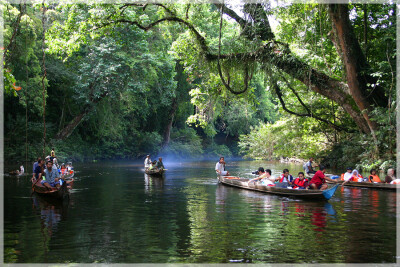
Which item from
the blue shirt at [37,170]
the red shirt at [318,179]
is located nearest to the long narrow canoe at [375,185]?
the red shirt at [318,179]

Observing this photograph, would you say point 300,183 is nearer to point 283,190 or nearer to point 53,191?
point 283,190

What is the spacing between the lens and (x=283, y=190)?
51.0 feet

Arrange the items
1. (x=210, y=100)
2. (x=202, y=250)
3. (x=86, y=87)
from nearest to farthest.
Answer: (x=202, y=250) < (x=210, y=100) < (x=86, y=87)

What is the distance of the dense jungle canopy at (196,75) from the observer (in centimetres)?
1941

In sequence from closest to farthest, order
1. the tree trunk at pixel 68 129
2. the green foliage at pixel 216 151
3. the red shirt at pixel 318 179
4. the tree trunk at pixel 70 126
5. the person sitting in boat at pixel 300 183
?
1. the red shirt at pixel 318 179
2. the person sitting in boat at pixel 300 183
3. the tree trunk at pixel 70 126
4. the tree trunk at pixel 68 129
5. the green foliage at pixel 216 151

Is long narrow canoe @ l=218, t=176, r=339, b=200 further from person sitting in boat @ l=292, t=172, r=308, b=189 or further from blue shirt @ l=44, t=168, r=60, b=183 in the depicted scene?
blue shirt @ l=44, t=168, r=60, b=183

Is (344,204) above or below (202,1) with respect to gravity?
below

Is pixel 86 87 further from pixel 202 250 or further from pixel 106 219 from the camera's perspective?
pixel 202 250

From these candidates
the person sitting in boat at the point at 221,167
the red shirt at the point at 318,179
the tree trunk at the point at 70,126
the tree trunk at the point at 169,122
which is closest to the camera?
the red shirt at the point at 318,179

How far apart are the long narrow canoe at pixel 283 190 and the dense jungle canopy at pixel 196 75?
4081 mm

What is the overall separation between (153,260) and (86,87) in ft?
87.9

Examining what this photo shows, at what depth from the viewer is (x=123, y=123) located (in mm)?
43062

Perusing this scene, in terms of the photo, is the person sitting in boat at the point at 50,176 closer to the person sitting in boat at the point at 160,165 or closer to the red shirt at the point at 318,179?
the red shirt at the point at 318,179

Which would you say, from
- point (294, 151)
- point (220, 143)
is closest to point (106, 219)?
point (294, 151)
